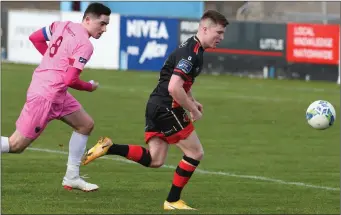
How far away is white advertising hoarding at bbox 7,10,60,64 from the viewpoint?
39312 mm

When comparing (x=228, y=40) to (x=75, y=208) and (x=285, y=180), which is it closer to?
(x=285, y=180)

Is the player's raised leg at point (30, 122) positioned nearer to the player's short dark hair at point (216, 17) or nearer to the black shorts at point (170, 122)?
the black shorts at point (170, 122)

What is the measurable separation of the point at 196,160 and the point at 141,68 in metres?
27.8

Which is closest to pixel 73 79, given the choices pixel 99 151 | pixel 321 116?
pixel 99 151

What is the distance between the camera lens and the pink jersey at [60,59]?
10.6m

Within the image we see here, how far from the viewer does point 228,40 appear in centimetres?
3581

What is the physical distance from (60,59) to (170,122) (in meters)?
1.45

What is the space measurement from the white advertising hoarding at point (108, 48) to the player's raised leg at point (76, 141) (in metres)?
27.0

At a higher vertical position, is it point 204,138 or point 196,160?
point 196,160

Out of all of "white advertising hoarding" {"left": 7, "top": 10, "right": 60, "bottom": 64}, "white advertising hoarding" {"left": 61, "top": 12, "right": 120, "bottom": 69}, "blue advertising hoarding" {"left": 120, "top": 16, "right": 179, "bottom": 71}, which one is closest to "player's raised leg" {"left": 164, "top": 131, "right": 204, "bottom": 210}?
"blue advertising hoarding" {"left": 120, "top": 16, "right": 179, "bottom": 71}

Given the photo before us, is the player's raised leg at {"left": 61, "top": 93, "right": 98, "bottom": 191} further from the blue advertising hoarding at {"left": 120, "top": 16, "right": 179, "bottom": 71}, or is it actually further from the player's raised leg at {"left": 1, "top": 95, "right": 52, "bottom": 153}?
the blue advertising hoarding at {"left": 120, "top": 16, "right": 179, "bottom": 71}

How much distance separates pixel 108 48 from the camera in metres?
38.2

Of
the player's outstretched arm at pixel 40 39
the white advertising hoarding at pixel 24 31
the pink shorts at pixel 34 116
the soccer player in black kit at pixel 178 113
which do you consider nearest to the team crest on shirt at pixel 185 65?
the soccer player in black kit at pixel 178 113

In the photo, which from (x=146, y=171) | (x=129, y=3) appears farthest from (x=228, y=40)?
(x=146, y=171)
